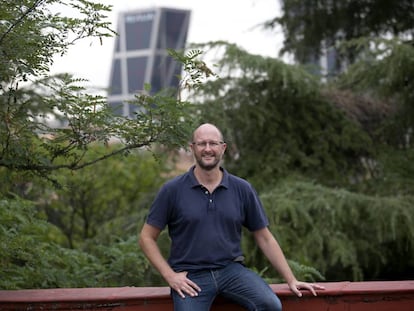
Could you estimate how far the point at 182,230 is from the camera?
3.62 m

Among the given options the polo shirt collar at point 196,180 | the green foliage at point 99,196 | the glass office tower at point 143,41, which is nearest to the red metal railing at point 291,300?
the polo shirt collar at point 196,180

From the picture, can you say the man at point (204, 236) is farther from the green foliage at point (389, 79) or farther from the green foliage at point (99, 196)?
the green foliage at point (99, 196)

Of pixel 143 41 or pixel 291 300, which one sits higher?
pixel 143 41

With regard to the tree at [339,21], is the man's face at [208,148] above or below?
below

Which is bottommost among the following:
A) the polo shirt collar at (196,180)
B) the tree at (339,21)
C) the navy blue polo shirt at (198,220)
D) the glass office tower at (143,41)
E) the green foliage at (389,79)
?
the navy blue polo shirt at (198,220)

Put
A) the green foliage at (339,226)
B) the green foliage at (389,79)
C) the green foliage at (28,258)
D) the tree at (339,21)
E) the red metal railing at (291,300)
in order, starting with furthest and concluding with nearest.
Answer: the tree at (339,21) → the green foliage at (389,79) → the green foliage at (339,226) → the green foliage at (28,258) → the red metal railing at (291,300)

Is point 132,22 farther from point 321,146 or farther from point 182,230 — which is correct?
point 182,230

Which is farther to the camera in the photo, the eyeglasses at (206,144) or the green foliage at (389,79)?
the green foliage at (389,79)

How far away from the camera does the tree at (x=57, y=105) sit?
12.8 ft

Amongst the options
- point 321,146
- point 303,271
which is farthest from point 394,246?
point 303,271

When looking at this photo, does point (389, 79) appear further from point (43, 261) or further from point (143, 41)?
point (143, 41)

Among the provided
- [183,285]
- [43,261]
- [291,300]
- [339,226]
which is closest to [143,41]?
[339,226]

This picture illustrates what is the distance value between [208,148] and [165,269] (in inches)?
25.6

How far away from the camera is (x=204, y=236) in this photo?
3582 mm
